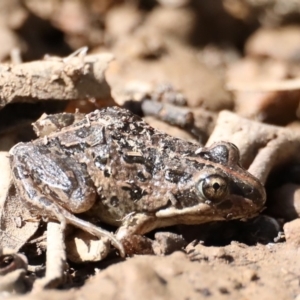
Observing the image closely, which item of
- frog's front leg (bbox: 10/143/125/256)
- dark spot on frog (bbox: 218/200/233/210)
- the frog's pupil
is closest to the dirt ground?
frog's front leg (bbox: 10/143/125/256)

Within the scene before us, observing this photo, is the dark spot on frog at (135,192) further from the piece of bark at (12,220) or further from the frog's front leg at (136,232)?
the piece of bark at (12,220)

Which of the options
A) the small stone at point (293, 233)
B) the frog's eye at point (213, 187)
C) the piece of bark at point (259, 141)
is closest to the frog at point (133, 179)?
the frog's eye at point (213, 187)

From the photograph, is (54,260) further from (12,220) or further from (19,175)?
(19,175)

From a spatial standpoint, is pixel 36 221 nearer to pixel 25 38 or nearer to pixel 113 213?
pixel 113 213

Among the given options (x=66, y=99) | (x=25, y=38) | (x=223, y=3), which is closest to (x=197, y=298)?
(x=66, y=99)

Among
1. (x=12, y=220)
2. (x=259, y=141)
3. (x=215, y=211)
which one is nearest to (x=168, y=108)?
(x=259, y=141)
